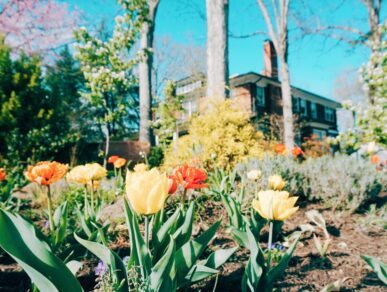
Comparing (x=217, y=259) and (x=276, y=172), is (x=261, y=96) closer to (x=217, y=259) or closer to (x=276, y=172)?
(x=276, y=172)

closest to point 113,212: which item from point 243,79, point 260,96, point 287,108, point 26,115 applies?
point 26,115

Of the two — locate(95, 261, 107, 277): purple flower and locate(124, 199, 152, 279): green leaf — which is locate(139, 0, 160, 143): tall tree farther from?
locate(124, 199, 152, 279): green leaf

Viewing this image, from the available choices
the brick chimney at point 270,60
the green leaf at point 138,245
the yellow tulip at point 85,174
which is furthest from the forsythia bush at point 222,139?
the brick chimney at point 270,60

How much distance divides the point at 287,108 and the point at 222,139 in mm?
8633

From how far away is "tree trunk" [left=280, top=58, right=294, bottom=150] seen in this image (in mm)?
13211

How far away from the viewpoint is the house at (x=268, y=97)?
22.3 meters

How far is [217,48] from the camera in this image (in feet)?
25.1

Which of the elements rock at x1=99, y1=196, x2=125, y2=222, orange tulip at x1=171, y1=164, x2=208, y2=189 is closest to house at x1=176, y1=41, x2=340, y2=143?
rock at x1=99, y1=196, x2=125, y2=222

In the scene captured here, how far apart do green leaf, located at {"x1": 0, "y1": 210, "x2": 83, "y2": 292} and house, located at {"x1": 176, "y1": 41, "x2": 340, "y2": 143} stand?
55.9ft

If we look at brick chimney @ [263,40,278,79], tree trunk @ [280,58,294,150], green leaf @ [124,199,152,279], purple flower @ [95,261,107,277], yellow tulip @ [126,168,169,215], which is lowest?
purple flower @ [95,261,107,277]

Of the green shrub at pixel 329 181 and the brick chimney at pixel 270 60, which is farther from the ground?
the brick chimney at pixel 270 60

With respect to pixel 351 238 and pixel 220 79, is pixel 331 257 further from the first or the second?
pixel 220 79

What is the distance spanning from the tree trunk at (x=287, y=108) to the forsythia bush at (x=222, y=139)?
24.8ft

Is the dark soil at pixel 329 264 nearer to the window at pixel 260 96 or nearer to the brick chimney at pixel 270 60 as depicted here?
the window at pixel 260 96
